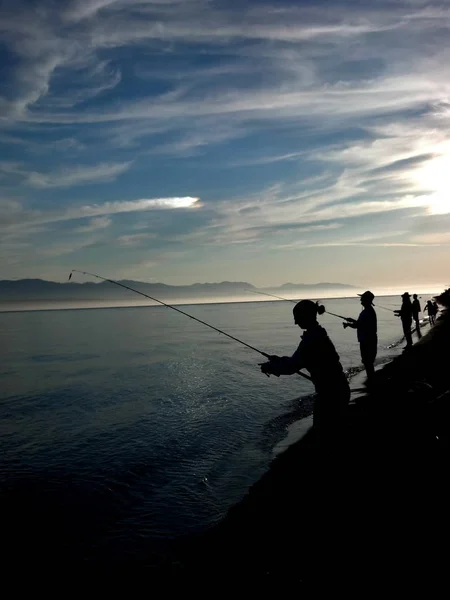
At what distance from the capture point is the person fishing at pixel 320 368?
5820mm

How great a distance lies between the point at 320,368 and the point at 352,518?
1988 millimetres

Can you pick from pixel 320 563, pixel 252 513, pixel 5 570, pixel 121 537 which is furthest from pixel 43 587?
pixel 320 563

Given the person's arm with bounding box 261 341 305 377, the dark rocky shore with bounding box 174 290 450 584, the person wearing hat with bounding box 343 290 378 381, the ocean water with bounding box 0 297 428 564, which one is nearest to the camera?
the dark rocky shore with bounding box 174 290 450 584

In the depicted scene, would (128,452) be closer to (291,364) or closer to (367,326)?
(367,326)

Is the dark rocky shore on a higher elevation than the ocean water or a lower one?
higher

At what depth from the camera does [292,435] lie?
12.3 m

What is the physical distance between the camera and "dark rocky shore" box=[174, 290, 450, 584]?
15.9ft

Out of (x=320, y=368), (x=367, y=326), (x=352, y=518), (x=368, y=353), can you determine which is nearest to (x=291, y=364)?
(x=320, y=368)

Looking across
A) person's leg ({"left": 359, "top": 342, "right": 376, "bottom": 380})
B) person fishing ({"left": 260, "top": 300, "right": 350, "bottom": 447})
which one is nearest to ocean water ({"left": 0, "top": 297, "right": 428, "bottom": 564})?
person's leg ({"left": 359, "top": 342, "right": 376, "bottom": 380})

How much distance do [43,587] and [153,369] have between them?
21.3 meters

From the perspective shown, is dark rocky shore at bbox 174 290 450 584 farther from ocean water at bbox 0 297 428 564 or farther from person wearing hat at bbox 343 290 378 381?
person wearing hat at bbox 343 290 378 381

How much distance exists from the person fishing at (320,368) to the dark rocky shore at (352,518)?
335mm

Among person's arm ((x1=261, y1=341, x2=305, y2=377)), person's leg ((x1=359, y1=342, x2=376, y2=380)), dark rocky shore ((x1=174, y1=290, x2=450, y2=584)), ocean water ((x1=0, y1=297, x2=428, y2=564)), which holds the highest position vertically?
person's arm ((x1=261, y1=341, x2=305, y2=377))

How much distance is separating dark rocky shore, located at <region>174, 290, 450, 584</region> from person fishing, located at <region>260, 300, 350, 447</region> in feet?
1.10
